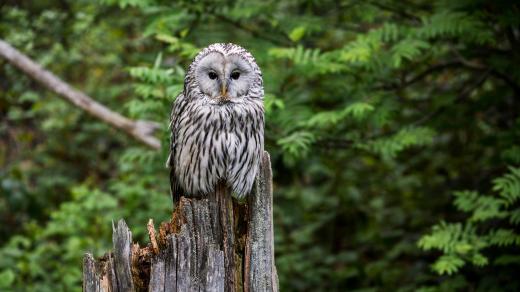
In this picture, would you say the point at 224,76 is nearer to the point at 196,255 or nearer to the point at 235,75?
the point at 235,75

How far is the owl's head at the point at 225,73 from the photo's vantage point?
3.74 meters

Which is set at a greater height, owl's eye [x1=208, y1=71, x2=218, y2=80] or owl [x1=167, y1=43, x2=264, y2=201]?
owl's eye [x1=208, y1=71, x2=218, y2=80]

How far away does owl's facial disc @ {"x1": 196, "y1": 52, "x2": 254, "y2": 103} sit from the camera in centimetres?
374

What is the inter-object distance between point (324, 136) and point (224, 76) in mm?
1361

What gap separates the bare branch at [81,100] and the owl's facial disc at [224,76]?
74.8 inches

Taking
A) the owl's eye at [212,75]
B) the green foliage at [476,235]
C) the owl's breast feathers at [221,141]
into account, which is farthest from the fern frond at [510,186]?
the owl's eye at [212,75]

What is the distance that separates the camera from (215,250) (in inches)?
127

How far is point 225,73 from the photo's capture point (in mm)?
3736

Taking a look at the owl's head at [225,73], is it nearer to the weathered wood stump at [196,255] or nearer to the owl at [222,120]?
the owl at [222,120]

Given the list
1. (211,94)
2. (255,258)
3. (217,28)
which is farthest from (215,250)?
(217,28)

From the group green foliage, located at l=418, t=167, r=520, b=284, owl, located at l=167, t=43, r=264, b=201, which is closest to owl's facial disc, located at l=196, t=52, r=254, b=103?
owl, located at l=167, t=43, r=264, b=201

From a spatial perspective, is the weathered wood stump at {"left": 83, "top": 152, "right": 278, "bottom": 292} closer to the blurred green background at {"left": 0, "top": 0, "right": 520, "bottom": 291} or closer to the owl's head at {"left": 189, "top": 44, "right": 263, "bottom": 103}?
the owl's head at {"left": 189, "top": 44, "right": 263, "bottom": 103}

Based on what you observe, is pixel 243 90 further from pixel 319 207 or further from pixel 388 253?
pixel 319 207

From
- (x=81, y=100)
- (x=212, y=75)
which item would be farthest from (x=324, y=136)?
(x=81, y=100)
